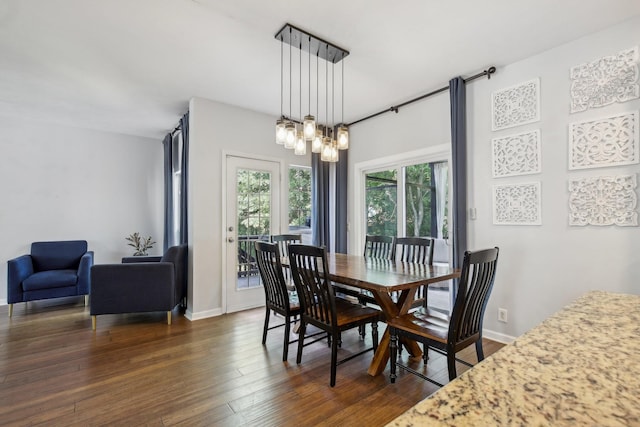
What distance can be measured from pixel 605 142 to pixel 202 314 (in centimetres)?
429

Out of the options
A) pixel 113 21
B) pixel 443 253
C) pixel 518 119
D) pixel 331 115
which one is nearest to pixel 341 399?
pixel 443 253

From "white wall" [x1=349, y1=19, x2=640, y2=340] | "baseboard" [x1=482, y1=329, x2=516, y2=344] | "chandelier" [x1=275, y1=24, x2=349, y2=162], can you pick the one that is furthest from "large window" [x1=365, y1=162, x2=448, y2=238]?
"chandelier" [x1=275, y1=24, x2=349, y2=162]

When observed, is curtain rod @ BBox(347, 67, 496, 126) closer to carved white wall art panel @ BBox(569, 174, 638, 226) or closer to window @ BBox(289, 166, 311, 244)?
window @ BBox(289, 166, 311, 244)

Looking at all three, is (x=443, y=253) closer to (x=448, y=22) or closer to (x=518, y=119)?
(x=518, y=119)

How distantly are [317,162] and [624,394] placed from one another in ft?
14.1

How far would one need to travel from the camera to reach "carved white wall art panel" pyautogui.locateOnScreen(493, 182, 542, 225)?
269 cm

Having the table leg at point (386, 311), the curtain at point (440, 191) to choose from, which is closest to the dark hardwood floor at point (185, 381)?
the table leg at point (386, 311)

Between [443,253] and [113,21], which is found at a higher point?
[113,21]

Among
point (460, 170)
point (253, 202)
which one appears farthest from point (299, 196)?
point (460, 170)

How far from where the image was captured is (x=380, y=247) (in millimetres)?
3367

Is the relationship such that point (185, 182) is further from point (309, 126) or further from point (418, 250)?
point (418, 250)

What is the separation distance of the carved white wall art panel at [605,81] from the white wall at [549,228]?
2.0 inches

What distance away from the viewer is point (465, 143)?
310cm

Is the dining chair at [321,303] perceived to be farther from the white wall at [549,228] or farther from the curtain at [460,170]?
the white wall at [549,228]
